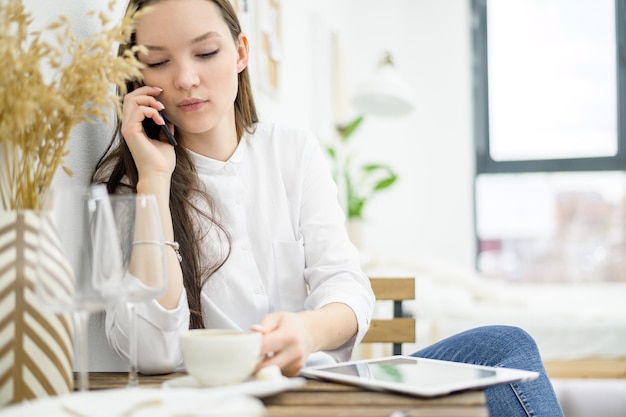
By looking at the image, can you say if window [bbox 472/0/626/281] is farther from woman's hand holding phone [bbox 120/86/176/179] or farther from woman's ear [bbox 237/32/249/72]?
woman's hand holding phone [bbox 120/86/176/179]

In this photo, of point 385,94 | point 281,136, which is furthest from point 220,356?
point 385,94

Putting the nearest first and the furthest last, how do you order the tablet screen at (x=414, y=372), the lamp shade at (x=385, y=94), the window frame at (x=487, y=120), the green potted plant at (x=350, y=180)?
the tablet screen at (x=414, y=372) → the lamp shade at (x=385, y=94) → the green potted plant at (x=350, y=180) → the window frame at (x=487, y=120)

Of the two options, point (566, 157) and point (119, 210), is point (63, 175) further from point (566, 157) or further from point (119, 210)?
point (566, 157)

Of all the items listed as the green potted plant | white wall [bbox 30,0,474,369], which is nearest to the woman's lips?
the green potted plant

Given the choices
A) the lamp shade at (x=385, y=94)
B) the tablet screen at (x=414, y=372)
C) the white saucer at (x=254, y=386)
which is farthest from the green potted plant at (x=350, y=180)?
the white saucer at (x=254, y=386)

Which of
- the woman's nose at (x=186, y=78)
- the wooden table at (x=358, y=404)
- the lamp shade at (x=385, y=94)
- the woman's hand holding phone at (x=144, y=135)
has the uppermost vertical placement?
the lamp shade at (x=385, y=94)

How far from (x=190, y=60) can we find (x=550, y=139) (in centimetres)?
393

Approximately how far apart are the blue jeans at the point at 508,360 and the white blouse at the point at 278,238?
0.19 m

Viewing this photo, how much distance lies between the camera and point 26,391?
31.2 inches

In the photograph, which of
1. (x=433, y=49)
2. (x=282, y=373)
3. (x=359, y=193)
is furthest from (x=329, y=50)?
(x=282, y=373)

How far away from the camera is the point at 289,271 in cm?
144

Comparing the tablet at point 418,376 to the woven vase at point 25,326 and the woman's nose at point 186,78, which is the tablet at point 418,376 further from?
the woman's nose at point 186,78

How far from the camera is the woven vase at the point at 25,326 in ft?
2.58

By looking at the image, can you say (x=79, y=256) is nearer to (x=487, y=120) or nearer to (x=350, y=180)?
(x=350, y=180)
